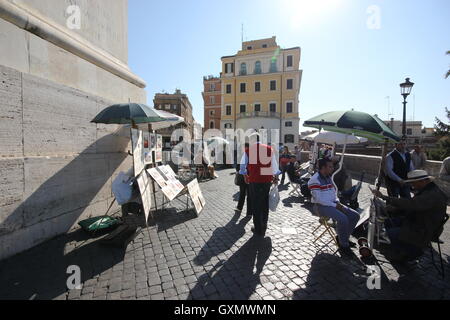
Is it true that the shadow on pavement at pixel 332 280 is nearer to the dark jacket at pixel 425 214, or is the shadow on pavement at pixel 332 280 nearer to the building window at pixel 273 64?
the dark jacket at pixel 425 214

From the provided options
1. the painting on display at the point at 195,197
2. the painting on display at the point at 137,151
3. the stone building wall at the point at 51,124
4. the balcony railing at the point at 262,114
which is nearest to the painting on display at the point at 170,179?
the painting on display at the point at 195,197

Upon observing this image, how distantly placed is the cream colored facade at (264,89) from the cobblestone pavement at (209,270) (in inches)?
1331

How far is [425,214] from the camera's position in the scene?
112 inches

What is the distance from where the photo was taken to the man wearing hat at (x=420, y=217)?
2.80m

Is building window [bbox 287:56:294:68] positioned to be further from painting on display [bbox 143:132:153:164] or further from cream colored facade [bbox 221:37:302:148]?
painting on display [bbox 143:132:153:164]

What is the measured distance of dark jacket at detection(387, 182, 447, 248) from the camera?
110 inches

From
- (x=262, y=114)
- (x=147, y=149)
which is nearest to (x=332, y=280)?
(x=147, y=149)

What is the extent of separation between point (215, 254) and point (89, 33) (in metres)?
6.04

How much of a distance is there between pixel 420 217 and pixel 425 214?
69 mm

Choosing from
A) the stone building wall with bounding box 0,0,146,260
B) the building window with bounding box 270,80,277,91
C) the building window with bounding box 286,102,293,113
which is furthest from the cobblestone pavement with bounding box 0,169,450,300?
the building window with bounding box 270,80,277,91

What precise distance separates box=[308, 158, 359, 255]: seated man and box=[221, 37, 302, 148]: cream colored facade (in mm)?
33616

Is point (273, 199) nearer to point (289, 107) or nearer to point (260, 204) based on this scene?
point (260, 204)
